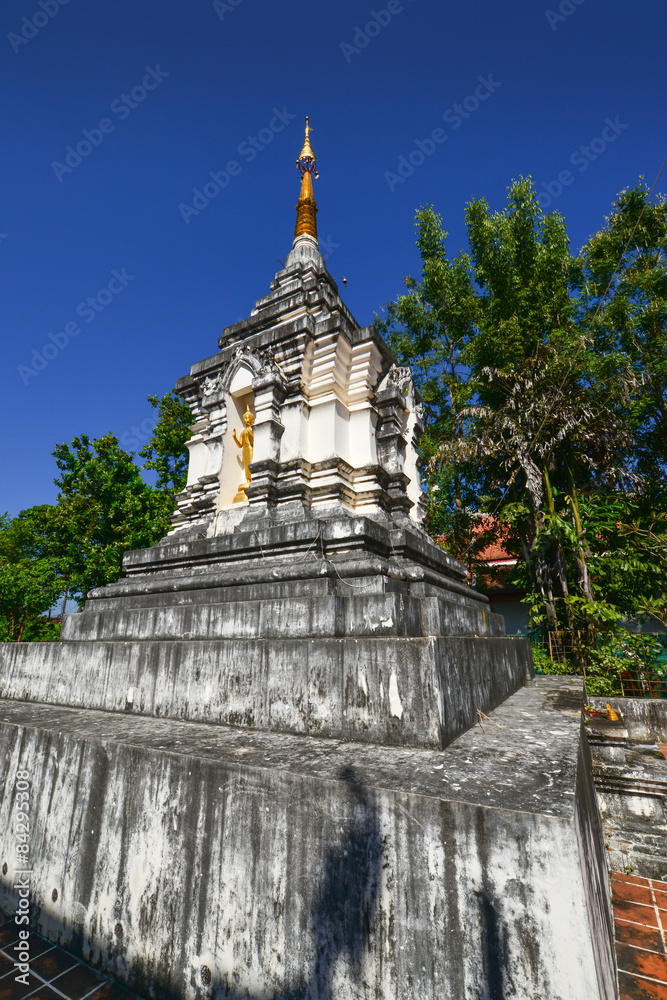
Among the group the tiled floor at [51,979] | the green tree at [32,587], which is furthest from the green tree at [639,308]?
the green tree at [32,587]

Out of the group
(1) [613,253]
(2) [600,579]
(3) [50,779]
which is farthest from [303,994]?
(1) [613,253]

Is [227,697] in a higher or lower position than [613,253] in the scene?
lower

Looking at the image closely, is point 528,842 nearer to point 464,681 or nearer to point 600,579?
point 464,681

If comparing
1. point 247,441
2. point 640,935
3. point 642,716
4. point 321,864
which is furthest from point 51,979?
point 642,716

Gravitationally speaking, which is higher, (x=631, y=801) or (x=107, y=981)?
(x=631, y=801)

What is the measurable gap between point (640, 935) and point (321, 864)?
2570 mm

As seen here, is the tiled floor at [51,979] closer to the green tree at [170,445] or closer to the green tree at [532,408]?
the green tree at [532,408]

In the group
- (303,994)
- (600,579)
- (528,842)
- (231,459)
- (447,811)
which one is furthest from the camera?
(600,579)

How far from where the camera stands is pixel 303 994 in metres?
1.84

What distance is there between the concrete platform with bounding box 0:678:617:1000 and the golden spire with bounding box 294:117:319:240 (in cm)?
950

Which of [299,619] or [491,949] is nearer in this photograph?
[491,949]

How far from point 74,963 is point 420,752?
7.29ft

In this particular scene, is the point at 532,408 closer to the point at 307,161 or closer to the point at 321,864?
the point at 307,161

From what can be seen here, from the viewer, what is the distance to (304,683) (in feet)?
9.05
